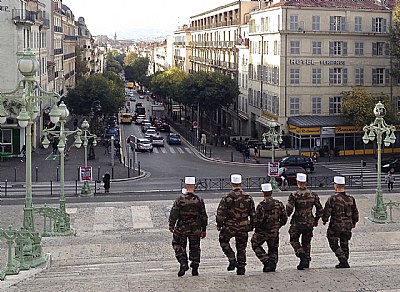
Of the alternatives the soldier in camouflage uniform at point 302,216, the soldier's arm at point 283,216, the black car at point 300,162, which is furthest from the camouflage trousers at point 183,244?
the black car at point 300,162

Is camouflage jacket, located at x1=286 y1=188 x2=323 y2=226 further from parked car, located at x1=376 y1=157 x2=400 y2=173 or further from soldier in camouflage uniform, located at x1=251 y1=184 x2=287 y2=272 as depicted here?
parked car, located at x1=376 y1=157 x2=400 y2=173

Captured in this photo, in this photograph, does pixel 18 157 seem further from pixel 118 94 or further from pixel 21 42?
pixel 118 94

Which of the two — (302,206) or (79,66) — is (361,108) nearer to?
(302,206)

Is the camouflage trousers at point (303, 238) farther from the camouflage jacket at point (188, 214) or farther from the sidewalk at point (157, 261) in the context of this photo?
the camouflage jacket at point (188, 214)

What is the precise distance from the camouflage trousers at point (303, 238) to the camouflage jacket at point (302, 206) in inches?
4.1

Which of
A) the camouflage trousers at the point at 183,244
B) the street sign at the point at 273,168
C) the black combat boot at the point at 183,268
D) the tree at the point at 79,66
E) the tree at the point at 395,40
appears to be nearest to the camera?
the black combat boot at the point at 183,268

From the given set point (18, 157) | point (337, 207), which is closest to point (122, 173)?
point (18, 157)

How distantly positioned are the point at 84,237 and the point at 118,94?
47.6 m

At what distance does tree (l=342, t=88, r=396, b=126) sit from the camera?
49000 millimetres

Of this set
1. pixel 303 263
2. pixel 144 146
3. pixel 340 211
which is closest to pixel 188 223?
pixel 303 263

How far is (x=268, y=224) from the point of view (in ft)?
41.8

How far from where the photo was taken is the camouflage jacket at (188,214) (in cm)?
1238

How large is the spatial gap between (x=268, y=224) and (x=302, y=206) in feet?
2.97

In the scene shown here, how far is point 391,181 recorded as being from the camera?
34906 millimetres
